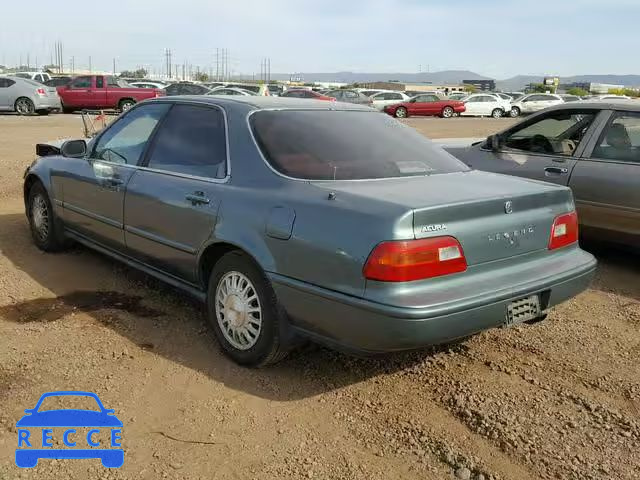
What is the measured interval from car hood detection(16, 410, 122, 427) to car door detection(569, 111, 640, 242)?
4423 millimetres

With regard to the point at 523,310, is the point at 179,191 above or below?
above

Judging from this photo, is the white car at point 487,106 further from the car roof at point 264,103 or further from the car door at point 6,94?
the car roof at point 264,103

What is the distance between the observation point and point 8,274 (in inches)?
206

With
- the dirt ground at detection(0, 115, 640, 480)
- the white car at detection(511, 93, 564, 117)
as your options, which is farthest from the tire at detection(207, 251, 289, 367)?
the white car at detection(511, 93, 564, 117)

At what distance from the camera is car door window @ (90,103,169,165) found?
4.58m

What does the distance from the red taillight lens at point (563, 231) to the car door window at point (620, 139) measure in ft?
7.09

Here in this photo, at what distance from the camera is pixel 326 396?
3.38 m

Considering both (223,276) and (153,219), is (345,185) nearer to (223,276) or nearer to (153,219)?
(223,276)

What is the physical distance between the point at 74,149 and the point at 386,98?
30840 millimetres

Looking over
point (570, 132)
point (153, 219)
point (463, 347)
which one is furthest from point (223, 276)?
point (570, 132)

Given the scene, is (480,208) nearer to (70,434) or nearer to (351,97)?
(70,434)

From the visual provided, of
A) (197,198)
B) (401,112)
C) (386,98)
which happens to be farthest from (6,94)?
(197,198)

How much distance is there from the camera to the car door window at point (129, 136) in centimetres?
458

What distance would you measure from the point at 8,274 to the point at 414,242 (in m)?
3.78
